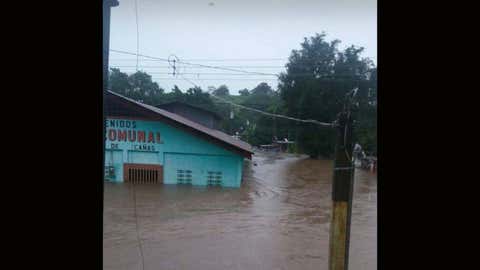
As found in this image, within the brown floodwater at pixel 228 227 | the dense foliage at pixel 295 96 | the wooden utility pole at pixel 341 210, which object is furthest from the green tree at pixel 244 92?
the wooden utility pole at pixel 341 210

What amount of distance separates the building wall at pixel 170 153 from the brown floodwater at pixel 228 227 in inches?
18.5

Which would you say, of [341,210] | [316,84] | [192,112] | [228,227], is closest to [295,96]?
[316,84]

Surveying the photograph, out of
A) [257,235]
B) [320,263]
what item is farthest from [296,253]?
[257,235]

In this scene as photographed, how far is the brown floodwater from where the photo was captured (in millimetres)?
5035

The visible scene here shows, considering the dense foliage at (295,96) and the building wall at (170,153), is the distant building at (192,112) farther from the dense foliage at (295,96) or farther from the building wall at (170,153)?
the building wall at (170,153)

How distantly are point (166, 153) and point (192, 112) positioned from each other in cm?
497

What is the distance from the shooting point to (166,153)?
10.7 metres

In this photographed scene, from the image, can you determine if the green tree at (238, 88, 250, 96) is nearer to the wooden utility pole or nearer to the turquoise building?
the turquoise building

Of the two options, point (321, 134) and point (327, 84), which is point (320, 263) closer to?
point (327, 84)

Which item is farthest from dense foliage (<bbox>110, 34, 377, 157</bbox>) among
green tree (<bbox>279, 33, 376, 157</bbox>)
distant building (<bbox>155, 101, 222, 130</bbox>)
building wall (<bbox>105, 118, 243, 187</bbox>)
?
building wall (<bbox>105, 118, 243, 187</bbox>)
